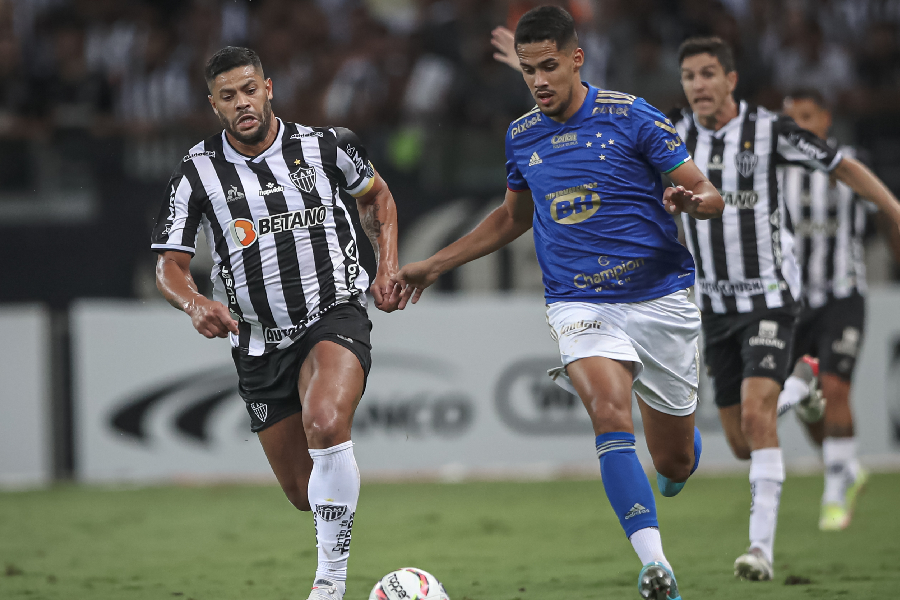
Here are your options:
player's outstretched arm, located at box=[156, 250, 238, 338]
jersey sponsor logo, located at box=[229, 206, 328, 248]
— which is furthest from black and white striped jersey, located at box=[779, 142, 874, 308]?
player's outstretched arm, located at box=[156, 250, 238, 338]

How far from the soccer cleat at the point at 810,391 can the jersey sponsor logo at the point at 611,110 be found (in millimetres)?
2940

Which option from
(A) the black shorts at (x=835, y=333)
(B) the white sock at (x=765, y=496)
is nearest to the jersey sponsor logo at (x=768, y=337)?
(B) the white sock at (x=765, y=496)

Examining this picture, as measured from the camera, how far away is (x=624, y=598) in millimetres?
5312

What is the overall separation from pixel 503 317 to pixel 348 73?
3.51m

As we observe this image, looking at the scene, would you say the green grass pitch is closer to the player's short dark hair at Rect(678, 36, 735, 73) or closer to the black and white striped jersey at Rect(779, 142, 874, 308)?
the black and white striped jersey at Rect(779, 142, 874, 308)

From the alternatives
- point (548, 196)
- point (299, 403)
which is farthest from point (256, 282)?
point (548, 196)

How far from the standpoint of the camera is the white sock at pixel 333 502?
16.4 feet

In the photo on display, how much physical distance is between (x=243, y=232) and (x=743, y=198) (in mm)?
2850

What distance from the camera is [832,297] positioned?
26.0 ft

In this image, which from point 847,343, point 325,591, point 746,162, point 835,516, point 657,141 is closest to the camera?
point 325,591

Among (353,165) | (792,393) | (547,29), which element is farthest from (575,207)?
(792,393)

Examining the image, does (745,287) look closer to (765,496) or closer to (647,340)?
(765,496)

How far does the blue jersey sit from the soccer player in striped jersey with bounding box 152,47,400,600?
0.88 m

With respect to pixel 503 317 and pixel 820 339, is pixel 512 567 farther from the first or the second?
pixel 503 317
